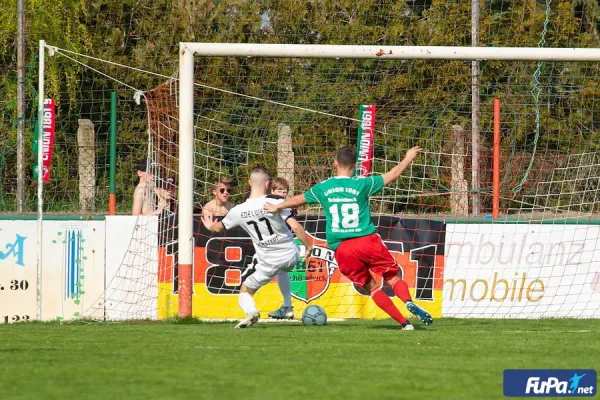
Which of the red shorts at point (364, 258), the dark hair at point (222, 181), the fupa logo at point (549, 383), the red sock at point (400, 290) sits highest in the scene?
the dark hair at point (222, 181)

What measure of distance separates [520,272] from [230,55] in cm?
457

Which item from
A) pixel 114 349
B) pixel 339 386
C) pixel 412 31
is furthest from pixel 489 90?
pixel 339 386

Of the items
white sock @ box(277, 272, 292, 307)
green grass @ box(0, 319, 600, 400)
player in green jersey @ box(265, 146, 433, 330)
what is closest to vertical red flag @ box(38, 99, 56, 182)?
green grass @ box(0, 319, 600, 400)

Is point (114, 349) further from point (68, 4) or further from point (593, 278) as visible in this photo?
point (68, 4)

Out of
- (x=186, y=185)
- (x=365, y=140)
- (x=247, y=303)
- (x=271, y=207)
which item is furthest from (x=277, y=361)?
(x=365, y=140)

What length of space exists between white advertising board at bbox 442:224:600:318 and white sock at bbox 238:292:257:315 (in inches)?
133

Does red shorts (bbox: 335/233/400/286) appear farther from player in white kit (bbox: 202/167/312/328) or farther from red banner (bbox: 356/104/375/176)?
red banner (bbox: 356/104/375/176)

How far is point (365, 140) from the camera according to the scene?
14828mm

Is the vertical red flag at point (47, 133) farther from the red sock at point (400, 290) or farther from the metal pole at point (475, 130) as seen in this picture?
the red sock at point (400, 290)

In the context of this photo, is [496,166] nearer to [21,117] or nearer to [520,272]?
[520,272]

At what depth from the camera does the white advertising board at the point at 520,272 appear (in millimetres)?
13305

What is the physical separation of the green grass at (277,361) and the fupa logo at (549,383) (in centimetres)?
12

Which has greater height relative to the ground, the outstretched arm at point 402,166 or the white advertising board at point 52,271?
the outstretched arm at point 402,166

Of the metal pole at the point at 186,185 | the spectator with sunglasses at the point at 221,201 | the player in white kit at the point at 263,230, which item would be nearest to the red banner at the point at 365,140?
the spectator with sunglasses at the point at 221,201
